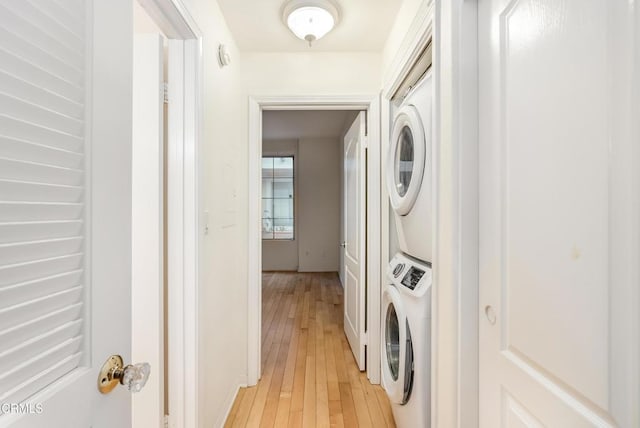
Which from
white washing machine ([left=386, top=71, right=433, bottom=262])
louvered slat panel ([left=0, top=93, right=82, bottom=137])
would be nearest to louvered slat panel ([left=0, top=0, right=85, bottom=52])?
louvered slat panel ([left=0, top=93, right=82, bottom=137])

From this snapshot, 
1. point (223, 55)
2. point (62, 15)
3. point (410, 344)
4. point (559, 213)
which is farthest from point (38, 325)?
point (223, 55)

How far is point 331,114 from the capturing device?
175 inches

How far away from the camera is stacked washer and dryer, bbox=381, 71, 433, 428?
128 cm

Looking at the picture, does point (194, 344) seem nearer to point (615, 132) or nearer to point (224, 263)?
point (224, 263)

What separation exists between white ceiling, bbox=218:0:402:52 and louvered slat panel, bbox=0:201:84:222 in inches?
64.8

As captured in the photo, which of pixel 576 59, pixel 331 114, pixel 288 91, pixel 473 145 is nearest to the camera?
pixel 576 59

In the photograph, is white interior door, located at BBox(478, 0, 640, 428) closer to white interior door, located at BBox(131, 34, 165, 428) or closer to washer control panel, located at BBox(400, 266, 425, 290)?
washer control panel, located at BBox(400, 266, 425, 290)

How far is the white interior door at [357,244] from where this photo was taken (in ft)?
7.54

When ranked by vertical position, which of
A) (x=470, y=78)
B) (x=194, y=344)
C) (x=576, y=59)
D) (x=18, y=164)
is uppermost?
(x=470, y=78)

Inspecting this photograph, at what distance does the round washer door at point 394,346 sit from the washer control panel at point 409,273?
7cm

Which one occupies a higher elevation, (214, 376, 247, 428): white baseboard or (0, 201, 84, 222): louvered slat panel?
(0, 201, 84, 222): louvered slat panel

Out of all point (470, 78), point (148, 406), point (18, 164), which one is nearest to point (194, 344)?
point (148, 406)

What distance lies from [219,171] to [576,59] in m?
1.57

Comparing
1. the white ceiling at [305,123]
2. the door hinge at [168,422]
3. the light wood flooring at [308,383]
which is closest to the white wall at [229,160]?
the door hinge at [168,422]
